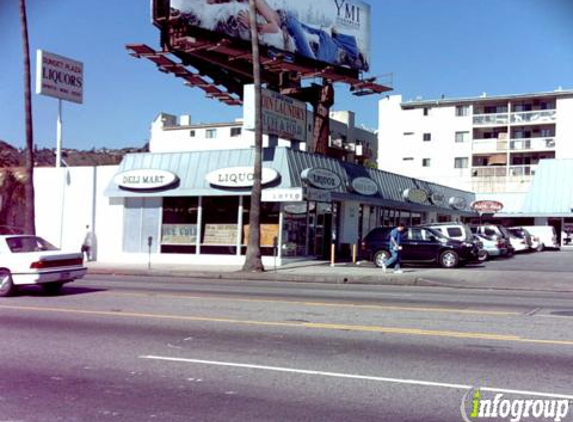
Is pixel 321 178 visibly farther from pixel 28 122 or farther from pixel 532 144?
pixel 532 144

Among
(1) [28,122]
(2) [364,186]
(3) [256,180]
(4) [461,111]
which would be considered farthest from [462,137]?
(1) [28,122]

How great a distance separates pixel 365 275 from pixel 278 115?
29.0ft

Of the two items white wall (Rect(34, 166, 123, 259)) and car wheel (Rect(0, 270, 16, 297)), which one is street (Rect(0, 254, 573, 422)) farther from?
white wall (Rect(34, 166, 123, 259))

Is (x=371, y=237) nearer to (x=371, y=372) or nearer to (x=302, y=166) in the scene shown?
(x=302, y=166)

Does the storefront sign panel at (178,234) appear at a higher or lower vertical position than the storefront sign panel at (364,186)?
lower

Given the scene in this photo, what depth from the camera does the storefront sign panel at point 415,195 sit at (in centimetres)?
3594

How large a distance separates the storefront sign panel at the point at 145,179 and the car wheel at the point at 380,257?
933 centimetres

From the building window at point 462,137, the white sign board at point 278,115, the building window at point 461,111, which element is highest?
the building window at point 461,111

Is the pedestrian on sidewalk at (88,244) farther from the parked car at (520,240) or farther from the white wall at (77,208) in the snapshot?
the parked car at (520,240)

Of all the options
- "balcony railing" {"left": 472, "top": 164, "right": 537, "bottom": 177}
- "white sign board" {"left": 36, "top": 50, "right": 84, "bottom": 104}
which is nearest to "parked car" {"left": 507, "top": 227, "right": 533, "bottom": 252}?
"balcony railing" {"left": 472, "top": 164, "right": 537, "bottom": 177}

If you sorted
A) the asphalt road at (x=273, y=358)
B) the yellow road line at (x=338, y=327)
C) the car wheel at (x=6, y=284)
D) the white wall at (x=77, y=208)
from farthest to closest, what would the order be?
the white wall at (x=77, y=208) → the car wheel at (x=6, y=284) → the yellow road line at (x=338, y=327) → the asphalt road at (x=273, y=358)

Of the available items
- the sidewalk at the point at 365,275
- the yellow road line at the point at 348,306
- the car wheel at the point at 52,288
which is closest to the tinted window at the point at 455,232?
the sidewalk at the point at 365,275

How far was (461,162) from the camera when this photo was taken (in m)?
65.8

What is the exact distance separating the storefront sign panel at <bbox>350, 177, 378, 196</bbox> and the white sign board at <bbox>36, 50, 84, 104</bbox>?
14.3m
